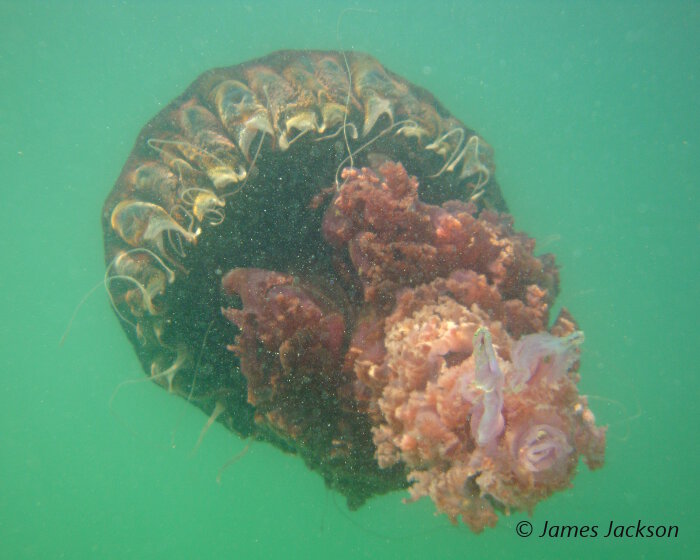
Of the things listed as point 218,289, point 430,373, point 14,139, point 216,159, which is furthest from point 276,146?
point 14,139

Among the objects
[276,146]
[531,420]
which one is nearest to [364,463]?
[531,420]

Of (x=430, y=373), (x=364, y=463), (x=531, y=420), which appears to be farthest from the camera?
(x=364, y=463)

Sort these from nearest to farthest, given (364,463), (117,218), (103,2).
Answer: (364,463), (117,218), (103,2)

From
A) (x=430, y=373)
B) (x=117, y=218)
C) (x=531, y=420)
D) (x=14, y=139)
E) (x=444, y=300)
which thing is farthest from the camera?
(x=14, y=139)

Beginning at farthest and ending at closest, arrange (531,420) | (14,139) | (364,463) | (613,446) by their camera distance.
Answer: (613,446), (14,139), (364,463), (531,420)

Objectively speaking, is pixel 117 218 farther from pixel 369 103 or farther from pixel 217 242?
pixel 369 103

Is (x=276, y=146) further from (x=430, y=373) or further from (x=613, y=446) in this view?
(x=613, y=446)

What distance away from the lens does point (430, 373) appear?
7.95 feet

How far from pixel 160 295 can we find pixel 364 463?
256 cm

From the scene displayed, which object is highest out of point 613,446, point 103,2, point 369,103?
point 103,2

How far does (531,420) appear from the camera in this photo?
6.91ft

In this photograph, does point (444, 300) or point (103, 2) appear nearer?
point (444, 300)

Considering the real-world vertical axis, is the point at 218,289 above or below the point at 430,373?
below

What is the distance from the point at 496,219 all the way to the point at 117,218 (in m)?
3.73
